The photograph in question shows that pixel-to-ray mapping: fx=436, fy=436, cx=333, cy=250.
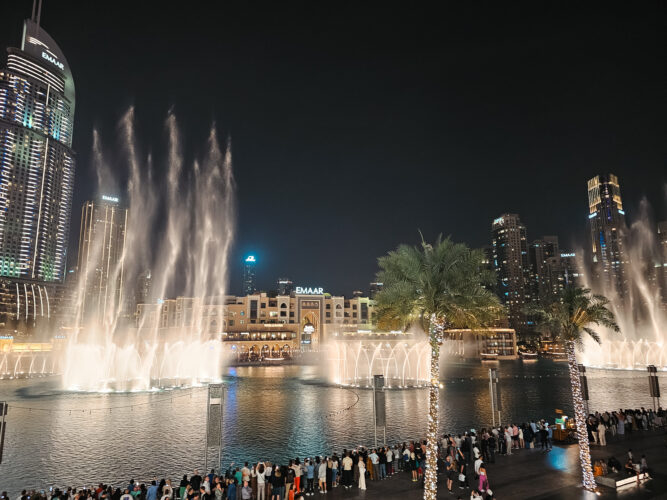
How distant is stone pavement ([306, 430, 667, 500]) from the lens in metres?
16.1

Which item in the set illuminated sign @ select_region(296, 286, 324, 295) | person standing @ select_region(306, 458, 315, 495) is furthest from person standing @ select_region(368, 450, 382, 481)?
illuminated sign @ select_region(296, 286, 324, 295)

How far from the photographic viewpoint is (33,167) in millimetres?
173125

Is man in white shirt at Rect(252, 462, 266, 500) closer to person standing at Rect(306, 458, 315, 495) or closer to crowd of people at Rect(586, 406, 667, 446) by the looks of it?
person standing at Rect(306, 458, 315, 495)

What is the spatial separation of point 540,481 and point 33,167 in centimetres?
20555

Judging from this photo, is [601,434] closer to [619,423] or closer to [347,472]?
[619,423]

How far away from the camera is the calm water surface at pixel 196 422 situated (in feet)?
75.0

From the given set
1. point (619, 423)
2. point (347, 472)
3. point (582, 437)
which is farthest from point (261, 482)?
point (619, 423)

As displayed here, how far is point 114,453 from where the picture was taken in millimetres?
24938

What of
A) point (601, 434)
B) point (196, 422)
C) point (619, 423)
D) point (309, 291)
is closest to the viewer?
point (601, 434)

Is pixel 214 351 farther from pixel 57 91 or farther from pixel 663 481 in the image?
pixel 57 91

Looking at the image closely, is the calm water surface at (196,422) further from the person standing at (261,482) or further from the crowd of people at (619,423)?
the crowd of people at (619,423)

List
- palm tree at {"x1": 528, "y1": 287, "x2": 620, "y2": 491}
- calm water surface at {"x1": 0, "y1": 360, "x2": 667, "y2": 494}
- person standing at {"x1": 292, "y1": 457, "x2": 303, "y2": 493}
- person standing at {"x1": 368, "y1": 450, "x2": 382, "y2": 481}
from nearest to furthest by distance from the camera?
person standing at {"x1": 292, "y1": 457, "x2": 303, "y2": 493}
person standing at {"x1": 368, "y1": 450, "x2": 382, "y2": 481}
palm tree at {"x1": 528, "y1": 287, "x2": 620, "y2": 491}
calm water surface at {"x1": 0, "y1": 360, "x2": 667, "y2": 494}

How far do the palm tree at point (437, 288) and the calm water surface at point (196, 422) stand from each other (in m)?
11.8

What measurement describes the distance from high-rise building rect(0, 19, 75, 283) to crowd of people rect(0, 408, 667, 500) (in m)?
182
